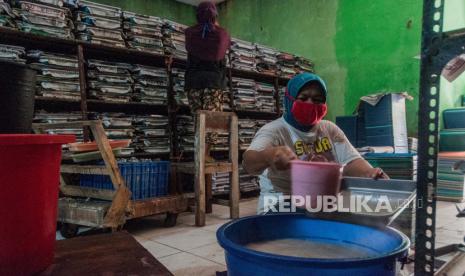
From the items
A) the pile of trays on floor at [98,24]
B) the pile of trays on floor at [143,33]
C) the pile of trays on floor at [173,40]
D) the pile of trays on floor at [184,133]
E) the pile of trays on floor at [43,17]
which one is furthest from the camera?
the pile of trays on floor at [184,133]

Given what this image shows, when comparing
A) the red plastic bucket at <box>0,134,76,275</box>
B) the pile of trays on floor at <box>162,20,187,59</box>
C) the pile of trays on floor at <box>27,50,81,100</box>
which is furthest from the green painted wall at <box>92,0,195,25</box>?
the red plastic bucket at <box>0,134,76,275</box>

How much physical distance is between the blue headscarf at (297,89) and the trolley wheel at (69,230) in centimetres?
209

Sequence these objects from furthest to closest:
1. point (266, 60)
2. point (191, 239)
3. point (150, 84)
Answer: point (266, 60) < point (150, 84) < point (191, 239)

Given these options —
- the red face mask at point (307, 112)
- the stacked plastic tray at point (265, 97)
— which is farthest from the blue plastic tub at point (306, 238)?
the stacked plastic tray at point (265, 97)

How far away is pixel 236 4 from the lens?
687 centimetres

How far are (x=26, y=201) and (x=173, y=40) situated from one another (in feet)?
12.4

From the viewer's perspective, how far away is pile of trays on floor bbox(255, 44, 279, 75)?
5.17m

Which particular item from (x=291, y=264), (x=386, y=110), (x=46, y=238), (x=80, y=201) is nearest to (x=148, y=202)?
(x=80, y=201)

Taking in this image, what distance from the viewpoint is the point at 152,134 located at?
4.08m

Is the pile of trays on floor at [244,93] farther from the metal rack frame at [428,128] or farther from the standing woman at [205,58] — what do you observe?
the metal rack frame at [428,128]

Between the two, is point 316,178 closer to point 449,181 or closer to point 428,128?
point 428,128

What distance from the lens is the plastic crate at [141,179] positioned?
2939mm

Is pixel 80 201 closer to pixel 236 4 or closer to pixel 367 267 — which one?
pixel 367 267

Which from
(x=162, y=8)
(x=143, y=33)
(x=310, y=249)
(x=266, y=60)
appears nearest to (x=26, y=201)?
(x=310, y=249)
